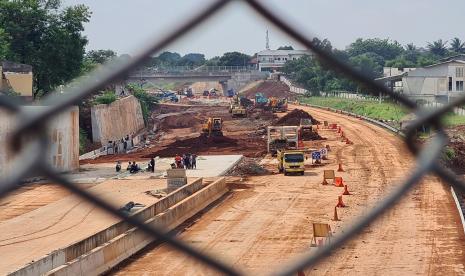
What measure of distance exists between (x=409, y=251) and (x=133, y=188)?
10.8 meters

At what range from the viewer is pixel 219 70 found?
272ft

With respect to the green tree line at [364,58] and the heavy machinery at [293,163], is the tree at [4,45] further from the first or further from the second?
the green tree line at [364,58]

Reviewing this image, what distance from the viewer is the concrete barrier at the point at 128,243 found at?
1340 cm

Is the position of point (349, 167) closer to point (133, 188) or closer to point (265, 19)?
point (133, 188)

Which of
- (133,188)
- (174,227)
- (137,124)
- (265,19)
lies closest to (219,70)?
(137,124)

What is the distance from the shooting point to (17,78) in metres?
31.2

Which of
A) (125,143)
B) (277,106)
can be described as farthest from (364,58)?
(277,106)

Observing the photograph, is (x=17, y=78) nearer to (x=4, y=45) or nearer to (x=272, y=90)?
(x=4, y=45)

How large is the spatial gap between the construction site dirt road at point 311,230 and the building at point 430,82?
113cm

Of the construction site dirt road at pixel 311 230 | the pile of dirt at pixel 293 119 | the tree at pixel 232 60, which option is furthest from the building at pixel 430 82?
the tree at pixel 232 60

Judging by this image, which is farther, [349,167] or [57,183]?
[349,167]

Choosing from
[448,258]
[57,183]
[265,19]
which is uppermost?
[265,19]

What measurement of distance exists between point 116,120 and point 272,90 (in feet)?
148

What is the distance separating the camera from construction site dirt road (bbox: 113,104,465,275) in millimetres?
15266
